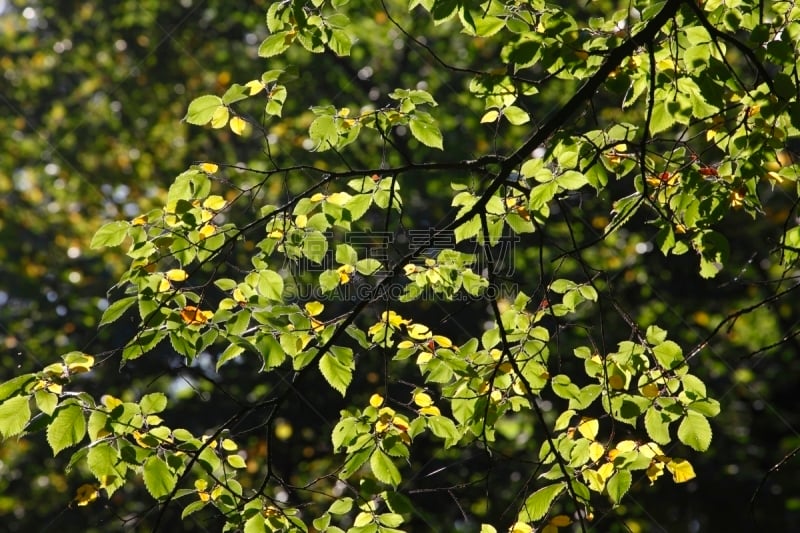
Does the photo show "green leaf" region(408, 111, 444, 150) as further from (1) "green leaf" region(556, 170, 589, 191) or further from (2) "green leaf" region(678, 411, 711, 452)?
(2) "green leaf" region(678, 411, 711, 452)

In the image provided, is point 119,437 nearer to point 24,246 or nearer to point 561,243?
point 561,243

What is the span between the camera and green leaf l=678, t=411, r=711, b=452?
1982 mm

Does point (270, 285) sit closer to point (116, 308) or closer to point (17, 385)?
point (116, 308)

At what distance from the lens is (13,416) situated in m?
1.73

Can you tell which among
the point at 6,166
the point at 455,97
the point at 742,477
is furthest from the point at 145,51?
the point at 742,477

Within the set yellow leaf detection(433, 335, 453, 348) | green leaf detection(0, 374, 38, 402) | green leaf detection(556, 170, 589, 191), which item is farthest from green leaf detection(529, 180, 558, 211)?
green leaf detection(0, 374, 38, 402)

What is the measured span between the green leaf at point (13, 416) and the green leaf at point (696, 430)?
1.52m

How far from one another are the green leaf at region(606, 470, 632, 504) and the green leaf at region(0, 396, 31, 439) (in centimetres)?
135

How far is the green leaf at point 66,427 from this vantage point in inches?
68.4

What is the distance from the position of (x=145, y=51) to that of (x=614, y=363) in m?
7.04

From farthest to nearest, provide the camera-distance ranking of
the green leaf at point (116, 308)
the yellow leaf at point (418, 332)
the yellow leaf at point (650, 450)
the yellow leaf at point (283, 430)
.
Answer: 1. the yellow leaf at point (283, 430)
2. the yellow leaf at point (418, 332)
3. the yellow leaf at point (650, 450)
4. the green leaf at point (116, 308)

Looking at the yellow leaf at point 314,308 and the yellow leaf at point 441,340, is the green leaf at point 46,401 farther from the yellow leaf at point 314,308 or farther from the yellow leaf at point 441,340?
the yellow leaf at point 441,340

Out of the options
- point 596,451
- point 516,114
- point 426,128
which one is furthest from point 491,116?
point 596,451

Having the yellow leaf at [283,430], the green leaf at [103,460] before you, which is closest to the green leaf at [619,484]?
the green leaf at [103,460]
